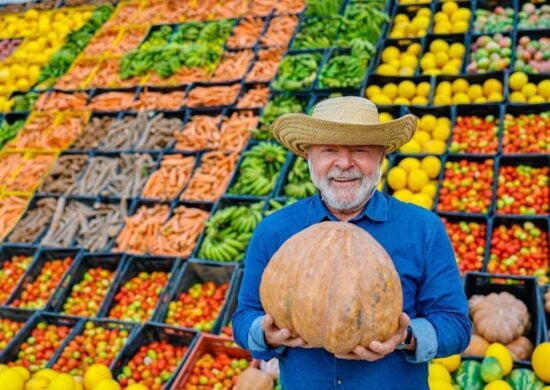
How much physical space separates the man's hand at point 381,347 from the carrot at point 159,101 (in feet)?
17.8

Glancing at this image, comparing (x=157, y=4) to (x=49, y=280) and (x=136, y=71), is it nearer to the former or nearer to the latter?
(x=136, y=71)

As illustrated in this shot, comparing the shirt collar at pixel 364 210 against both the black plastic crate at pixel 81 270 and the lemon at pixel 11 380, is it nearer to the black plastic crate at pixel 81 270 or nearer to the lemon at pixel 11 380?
the lemon at pixel 11 380

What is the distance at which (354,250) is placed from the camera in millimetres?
1597

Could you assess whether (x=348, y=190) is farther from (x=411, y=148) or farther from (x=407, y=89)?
(x=407, y=89)

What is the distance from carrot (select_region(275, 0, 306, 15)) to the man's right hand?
6.79m

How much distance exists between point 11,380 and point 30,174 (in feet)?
11.8

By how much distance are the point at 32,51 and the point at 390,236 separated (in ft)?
28.5

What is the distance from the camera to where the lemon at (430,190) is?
181 inches

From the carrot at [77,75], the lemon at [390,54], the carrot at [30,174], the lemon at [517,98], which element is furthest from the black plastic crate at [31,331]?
the lemon at [517,98]

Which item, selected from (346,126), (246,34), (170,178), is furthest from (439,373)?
(246,34)

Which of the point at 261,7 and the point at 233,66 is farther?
the point at 261,7

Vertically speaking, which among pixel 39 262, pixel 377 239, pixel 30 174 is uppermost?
pixel 30 174

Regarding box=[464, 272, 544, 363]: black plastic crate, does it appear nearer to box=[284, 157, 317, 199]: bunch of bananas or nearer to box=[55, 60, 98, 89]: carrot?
box=[284, 157, 317, 199]: bunch of bananas

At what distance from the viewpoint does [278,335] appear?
1.65m
